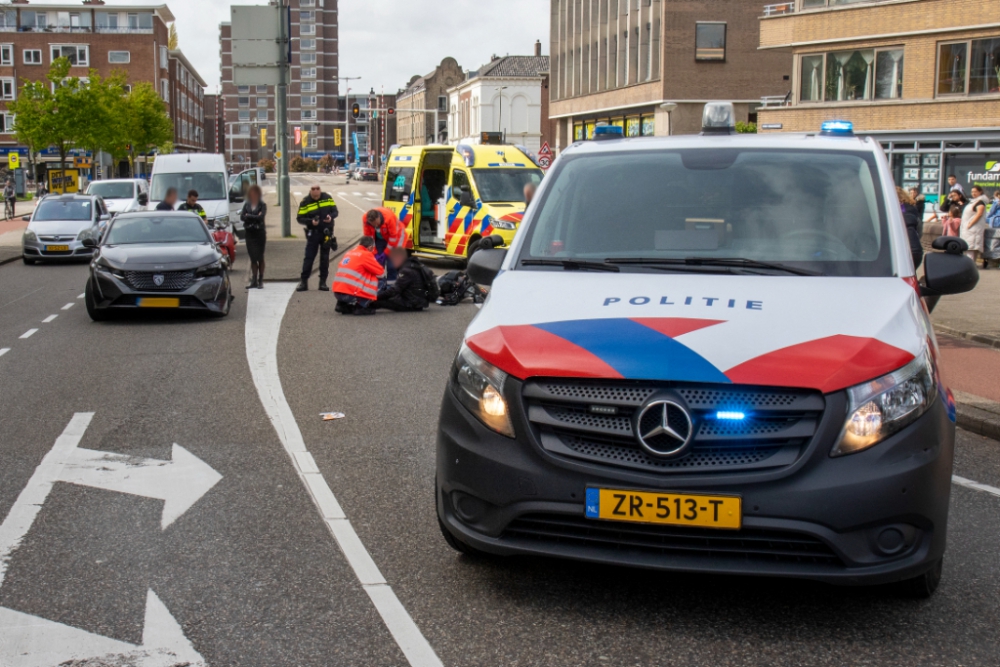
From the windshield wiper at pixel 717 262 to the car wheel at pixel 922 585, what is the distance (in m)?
1.27

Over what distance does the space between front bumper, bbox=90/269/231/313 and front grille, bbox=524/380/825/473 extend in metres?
11.0

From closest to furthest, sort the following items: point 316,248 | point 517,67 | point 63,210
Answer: point 316,248 < point 63,210 < point 517,67

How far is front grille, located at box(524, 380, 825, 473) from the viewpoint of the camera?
391 centimetres

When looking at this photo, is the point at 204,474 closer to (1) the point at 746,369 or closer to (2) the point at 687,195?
(2) the point at 687,195

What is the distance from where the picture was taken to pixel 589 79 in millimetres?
68375

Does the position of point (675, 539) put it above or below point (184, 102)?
below

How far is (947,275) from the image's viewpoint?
5086 mm

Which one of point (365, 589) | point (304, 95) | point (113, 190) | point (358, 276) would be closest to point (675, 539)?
point (365, 589)

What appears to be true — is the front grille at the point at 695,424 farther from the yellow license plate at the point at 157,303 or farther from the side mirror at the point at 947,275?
the yellow license plate at the point at 157,303

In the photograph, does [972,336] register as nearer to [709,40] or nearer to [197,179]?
[197,179]

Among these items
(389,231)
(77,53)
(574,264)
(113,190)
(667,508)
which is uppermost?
(77,53)

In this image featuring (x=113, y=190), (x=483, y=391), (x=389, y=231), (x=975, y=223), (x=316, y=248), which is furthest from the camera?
(x=113, y=190)

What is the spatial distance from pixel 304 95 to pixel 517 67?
273 ft

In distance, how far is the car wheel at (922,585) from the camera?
439 centimetres
